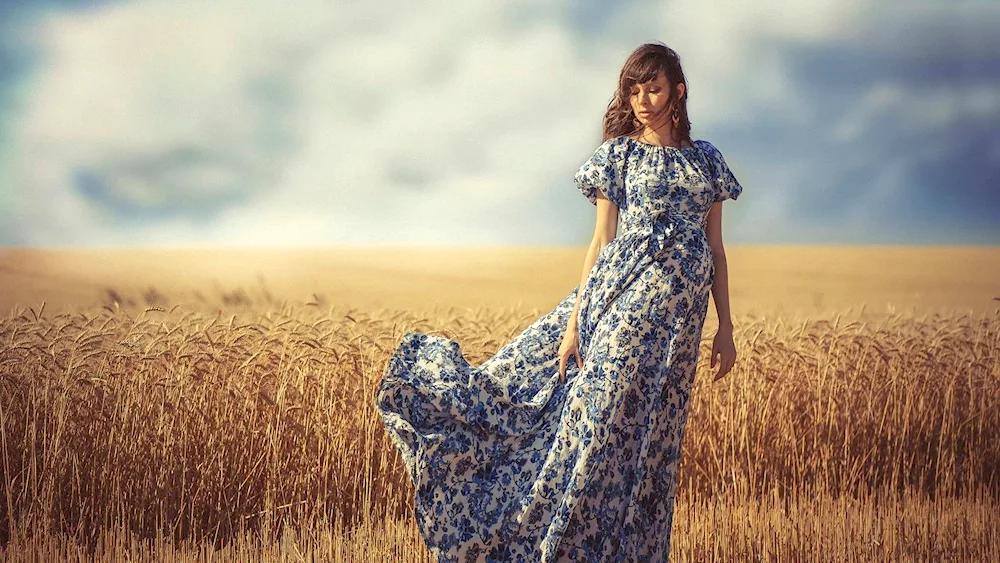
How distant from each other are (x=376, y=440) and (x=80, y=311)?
1.61 m

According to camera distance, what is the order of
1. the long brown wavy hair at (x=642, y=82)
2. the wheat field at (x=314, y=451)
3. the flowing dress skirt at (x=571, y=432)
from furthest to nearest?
the wheat field at (x=314, y=451)
the long brown wavy hair at (x=642, y=82)
the flowing dress skirt at (x=571, y=432)

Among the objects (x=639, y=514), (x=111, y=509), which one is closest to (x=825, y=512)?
(x=639, y=514)

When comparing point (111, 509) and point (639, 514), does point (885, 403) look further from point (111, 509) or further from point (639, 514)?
point (111, 509)

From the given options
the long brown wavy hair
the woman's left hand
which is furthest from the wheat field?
the long brown wavy hair

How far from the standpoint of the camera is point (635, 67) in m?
2.80

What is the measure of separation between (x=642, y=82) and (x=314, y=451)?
2357mm

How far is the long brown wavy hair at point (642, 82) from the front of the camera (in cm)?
279

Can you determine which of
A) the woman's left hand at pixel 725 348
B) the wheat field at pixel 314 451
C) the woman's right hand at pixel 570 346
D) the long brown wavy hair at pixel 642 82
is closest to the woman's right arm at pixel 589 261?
the woman's right hand at pixel 570 346

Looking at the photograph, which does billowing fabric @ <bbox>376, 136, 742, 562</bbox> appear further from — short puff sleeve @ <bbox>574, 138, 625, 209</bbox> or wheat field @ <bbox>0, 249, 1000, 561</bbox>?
wheat field @ <bbox>0, 249, 1000, 561</bbox>

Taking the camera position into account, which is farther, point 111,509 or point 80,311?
point 80,311

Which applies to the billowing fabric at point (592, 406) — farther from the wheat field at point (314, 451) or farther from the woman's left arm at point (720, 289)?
the wheat field at point (314, 451)

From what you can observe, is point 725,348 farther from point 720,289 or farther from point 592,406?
point 592,406

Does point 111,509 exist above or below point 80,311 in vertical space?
below

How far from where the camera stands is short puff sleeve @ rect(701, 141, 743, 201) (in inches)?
114
